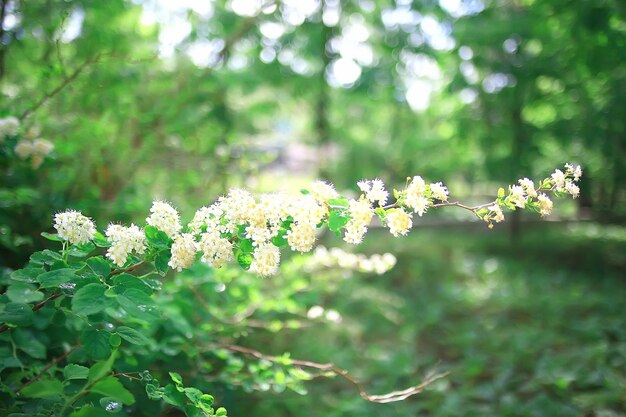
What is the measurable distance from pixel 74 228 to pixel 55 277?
131 millimetres

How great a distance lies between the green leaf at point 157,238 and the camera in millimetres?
1213

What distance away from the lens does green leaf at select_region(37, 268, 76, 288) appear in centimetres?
113

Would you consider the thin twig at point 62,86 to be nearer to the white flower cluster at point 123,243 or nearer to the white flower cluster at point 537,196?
the white flower cluster at point 123,243

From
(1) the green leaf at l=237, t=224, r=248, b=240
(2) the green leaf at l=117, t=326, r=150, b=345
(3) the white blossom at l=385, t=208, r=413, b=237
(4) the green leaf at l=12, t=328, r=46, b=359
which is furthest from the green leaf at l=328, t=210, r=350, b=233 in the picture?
(4) the green leaf at l=12, t=328, r=46, b=359

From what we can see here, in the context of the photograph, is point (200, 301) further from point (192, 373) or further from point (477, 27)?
point (477, 27)

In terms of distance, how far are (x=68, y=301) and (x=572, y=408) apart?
7.92ft

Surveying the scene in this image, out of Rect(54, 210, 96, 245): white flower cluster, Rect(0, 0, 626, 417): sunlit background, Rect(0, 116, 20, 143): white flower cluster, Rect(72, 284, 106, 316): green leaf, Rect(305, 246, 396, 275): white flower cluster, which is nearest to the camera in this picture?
Rect(72, 284, 106, 316): green leaf

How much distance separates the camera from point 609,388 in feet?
8.38

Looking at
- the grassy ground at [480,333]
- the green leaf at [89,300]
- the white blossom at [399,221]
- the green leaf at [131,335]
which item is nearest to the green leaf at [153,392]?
the green leaf at [131,335]

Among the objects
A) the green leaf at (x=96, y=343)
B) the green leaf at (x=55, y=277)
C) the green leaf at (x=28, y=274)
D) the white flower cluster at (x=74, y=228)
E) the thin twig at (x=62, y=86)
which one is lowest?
the green leaf at (x=96, y=343)

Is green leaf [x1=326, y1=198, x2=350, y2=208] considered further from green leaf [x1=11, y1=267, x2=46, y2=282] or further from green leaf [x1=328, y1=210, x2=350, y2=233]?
green leaf [x1=11, y1=267, x2=46, y2=282]

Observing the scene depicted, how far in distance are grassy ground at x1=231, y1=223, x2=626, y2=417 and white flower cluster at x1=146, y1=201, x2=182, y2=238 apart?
4.17ft

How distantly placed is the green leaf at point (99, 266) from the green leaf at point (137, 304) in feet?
0.40

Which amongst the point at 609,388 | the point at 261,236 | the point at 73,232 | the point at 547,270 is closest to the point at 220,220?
the point at 261,236
